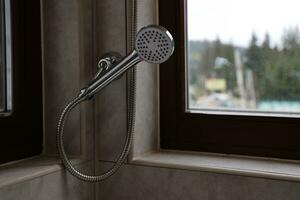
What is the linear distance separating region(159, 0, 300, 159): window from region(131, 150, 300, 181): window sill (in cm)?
3

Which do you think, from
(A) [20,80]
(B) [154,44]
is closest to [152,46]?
(B) [154,44]

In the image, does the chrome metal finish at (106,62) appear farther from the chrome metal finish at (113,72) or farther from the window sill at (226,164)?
the window sill at (226,164)

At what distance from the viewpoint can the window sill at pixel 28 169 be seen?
34.6 inches

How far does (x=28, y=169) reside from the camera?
958 millimetres

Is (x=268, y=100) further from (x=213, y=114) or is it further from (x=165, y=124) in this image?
(x=165, y=124)

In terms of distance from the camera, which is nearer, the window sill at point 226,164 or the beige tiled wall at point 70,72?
the window sill at point 226,164

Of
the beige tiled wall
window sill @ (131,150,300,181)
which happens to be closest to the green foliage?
window sill @ (131,150,300,181)

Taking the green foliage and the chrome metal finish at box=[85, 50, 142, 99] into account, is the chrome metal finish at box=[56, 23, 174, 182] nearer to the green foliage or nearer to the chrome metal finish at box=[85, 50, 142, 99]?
the chrome metal finish at box=[85, 50, 142, 99]

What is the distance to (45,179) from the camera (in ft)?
3.11

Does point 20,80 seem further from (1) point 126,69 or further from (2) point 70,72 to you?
(1) point 126,69

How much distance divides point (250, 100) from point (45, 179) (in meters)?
0.57

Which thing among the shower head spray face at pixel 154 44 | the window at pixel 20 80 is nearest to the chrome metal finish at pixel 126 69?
the shower head spray face at pixel 154 44

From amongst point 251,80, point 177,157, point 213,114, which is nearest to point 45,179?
point 177,157

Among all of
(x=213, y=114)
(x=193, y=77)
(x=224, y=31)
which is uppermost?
(x=224, y=31)
